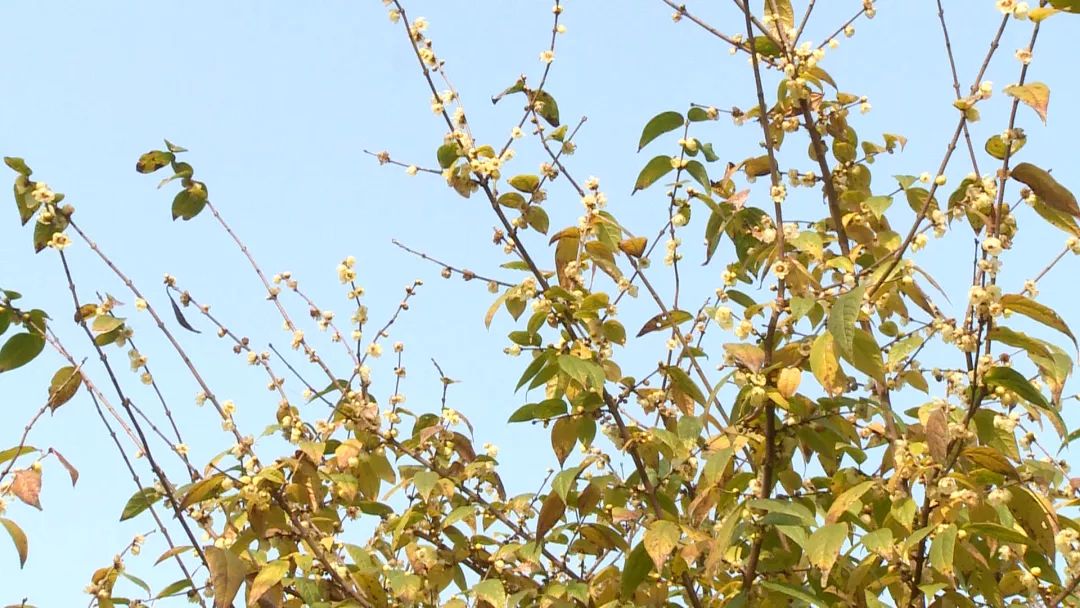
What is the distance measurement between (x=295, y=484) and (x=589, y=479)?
79 centimetres

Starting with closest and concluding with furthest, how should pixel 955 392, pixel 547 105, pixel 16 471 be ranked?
pixel 955 392 < pixel 16 471 < pixel 547 105

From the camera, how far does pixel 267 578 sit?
8.93 ft

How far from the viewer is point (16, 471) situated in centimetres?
275

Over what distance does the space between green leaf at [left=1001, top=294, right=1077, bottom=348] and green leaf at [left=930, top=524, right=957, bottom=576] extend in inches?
17.9

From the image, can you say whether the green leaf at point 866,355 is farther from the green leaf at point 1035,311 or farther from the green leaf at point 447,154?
the green leaf at point 447,154

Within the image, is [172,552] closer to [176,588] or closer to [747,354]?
[176,588]

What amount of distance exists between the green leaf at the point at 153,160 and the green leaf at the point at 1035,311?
83.6 inches

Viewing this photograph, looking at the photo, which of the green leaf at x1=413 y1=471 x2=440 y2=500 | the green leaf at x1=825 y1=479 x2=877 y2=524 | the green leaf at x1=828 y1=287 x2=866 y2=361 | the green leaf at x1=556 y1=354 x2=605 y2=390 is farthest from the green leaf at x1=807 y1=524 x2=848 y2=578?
the green leaf at x1=413 y1=471 x2=440 y2=500

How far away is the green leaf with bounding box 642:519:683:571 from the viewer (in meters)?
2.45

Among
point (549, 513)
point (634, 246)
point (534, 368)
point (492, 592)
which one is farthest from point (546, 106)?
point (492, 592)

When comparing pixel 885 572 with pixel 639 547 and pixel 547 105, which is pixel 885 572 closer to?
pixel 639 547

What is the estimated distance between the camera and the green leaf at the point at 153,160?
301cm

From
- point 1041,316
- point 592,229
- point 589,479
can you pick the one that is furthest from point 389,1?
point 1041,316

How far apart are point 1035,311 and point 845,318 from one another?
1.32 ft
